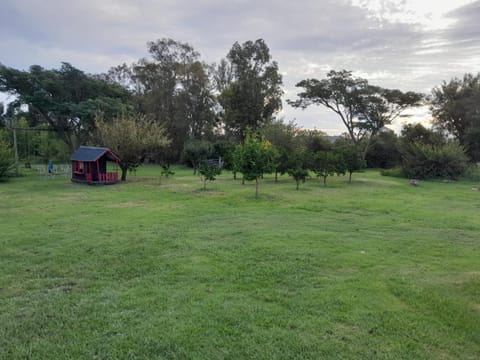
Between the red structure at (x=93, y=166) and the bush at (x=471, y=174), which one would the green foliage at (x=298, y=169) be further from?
the bush at (x=471, y=174)

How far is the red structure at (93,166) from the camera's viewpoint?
16516 mm

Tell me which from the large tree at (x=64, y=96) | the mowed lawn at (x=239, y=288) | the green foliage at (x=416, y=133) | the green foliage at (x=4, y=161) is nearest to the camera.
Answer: the mowed lawn at (x=239, y=288)

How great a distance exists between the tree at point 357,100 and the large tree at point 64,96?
695 inches

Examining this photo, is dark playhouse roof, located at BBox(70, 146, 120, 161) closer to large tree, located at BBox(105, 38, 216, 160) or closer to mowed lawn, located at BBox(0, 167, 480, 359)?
mowed lawn, located at BBox(0, 167, 480, 359)

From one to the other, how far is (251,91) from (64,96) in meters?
18.2

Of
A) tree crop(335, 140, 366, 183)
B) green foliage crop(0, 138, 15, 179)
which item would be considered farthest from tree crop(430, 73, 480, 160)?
green foliage crop(0, 138, 15, 179)

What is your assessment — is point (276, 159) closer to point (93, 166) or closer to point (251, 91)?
point (93, 166)

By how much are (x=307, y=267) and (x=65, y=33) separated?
50.6 feet

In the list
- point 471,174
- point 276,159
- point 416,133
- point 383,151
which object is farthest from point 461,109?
point 276,159

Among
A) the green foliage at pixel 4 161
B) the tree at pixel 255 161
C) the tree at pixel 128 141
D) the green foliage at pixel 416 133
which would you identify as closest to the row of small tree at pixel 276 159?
the tree at pixel 255 161

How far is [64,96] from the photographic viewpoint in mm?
23234

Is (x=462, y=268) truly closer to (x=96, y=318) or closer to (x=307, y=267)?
Answer: (x=307, y=267)

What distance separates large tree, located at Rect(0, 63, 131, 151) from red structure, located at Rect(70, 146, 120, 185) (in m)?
5.30

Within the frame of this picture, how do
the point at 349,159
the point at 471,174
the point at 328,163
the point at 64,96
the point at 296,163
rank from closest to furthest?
the point at 296,163, the point at 328,163, the point at 349,159, the point at 471,174, the point at 64,96
